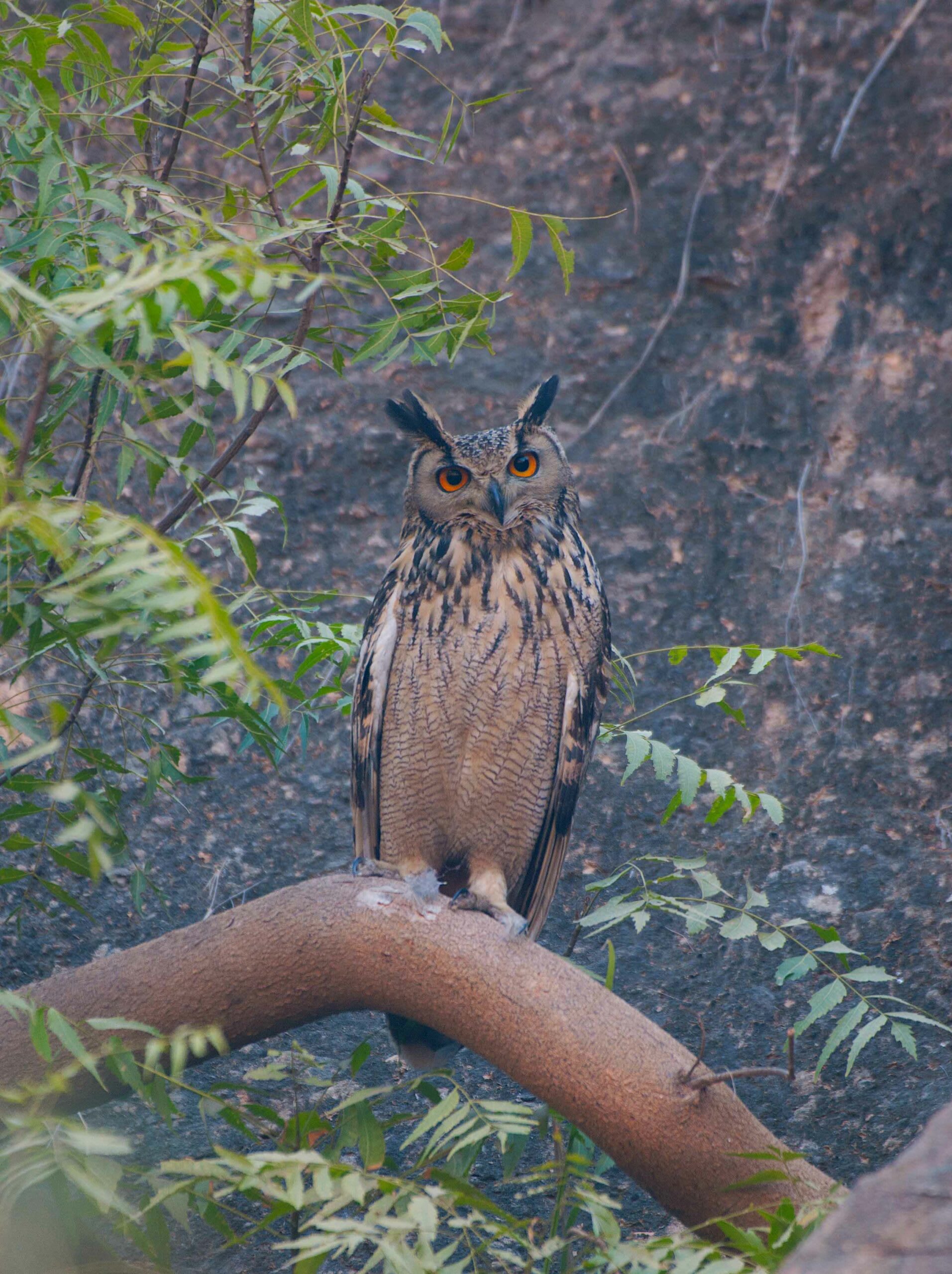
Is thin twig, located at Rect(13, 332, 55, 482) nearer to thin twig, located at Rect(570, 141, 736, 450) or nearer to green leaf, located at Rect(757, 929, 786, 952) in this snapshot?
green leaf, located at Rect(757, 929, 786, 952)

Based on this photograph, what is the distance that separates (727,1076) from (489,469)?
1.27 metres

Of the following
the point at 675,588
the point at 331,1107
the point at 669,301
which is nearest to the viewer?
the point at 331,1107

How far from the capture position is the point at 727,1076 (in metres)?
1.60

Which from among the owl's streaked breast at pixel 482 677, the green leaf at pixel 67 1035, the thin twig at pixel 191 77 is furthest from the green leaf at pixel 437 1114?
the thin twig at pixel 191 77

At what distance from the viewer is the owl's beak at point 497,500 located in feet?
7.72

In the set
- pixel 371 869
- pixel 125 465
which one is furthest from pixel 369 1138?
pixel 125 465

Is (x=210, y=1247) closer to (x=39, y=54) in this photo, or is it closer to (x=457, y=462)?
(x=457, y=462)

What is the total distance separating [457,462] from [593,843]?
1.41m

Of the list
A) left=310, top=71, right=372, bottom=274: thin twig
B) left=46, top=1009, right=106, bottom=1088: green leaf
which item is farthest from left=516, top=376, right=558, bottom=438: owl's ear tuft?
left=46, top=1009, right=106, bottom=1088: green leaf

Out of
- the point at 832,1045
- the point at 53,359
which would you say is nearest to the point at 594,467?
the point at 832,1045

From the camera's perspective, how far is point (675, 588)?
3.61 meters

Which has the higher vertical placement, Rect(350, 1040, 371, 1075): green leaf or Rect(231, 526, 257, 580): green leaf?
Rect(231, 526, 257, 580): green leaf

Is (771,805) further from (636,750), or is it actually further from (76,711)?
(76,711)

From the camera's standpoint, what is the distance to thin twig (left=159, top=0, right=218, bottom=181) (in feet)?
6.31
